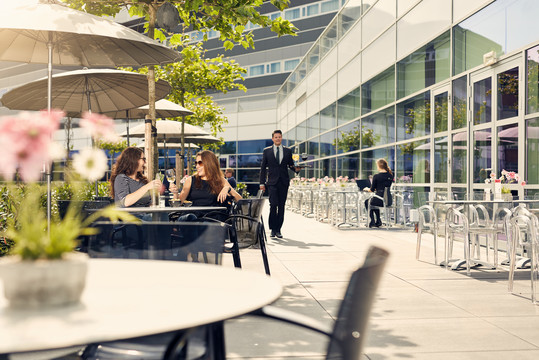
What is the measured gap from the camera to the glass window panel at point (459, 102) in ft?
30.6

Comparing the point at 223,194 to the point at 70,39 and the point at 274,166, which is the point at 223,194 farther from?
the point at 274,166

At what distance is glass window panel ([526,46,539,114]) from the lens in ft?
23.3

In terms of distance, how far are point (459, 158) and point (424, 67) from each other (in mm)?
2443

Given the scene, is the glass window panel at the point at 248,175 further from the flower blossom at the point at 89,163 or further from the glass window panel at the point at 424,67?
the flower blossom at the point at 89,163

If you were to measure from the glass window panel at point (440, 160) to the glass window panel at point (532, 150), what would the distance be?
2.71m

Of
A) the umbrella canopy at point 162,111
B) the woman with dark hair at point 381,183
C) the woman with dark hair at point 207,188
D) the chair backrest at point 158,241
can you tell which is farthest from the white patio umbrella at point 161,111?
the chair backrest at point 158,241

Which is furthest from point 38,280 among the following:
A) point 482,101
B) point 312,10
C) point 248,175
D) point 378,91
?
point 312,10

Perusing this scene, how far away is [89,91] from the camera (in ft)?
21.4

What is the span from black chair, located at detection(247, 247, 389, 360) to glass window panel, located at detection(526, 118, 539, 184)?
639 centimetres

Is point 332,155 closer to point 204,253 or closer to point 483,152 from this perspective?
point 483,152

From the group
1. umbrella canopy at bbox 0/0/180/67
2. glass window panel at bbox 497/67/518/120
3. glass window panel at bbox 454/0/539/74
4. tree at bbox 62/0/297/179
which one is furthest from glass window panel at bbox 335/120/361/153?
umbrella canopy at bbox 0/0/180/67

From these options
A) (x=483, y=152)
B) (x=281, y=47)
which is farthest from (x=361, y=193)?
(x=281, y=47)

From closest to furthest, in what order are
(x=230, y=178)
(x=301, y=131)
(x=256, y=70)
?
(x=230, y=178)
(x=301, y=131)
(x=256, y=70)

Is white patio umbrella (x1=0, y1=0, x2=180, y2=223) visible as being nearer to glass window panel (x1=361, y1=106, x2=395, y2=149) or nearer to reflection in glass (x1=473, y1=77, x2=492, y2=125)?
reflection in glass (x1=473, y1=77, x2=492, y2=125)
